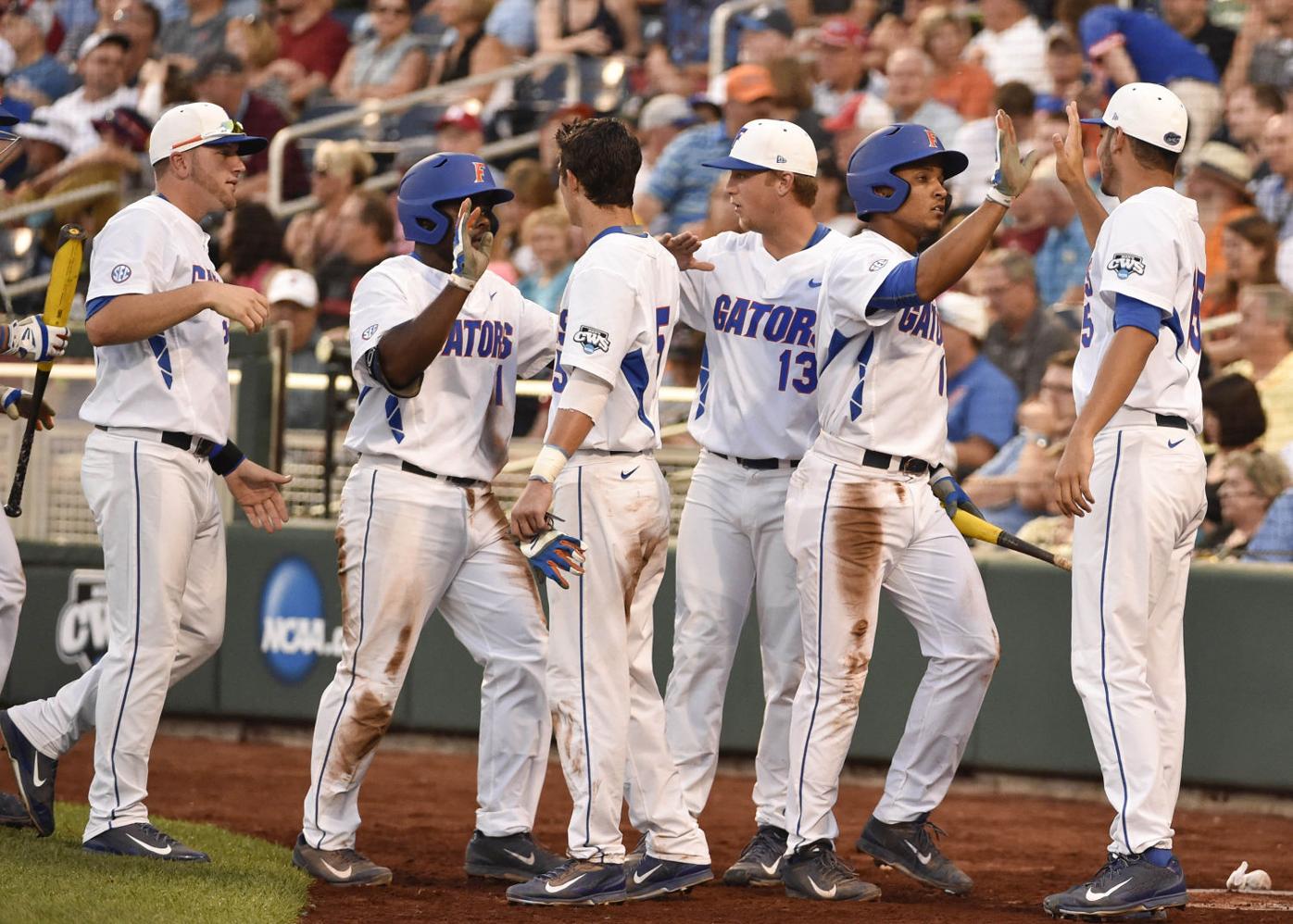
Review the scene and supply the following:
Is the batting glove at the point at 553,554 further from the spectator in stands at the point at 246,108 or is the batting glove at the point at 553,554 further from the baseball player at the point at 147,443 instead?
the spectator in stands at the point at 246,108

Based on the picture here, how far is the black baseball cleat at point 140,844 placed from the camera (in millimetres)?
5469

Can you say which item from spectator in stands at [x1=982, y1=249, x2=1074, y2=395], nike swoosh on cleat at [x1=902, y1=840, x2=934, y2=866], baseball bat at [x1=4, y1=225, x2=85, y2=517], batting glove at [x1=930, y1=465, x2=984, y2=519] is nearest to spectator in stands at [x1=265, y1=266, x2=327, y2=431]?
spectator in stands at [x1=982, y1=249, x2=1074, y2=395]

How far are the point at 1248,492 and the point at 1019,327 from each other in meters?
1.72

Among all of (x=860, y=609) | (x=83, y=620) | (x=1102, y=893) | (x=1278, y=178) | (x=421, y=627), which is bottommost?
(x=83, y=620)

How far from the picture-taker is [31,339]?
557cm

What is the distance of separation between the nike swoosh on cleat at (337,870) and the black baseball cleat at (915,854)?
60.9 inches

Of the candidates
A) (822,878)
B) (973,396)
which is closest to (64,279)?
(822,878)

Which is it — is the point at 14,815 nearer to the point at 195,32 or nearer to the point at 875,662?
the point at 875,662

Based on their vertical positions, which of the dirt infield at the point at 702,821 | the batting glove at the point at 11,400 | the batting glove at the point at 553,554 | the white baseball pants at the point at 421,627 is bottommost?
the dirt infield at the point at 702,821

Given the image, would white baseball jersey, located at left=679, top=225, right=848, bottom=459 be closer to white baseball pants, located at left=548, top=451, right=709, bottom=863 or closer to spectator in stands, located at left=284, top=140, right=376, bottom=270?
white baseball pants, located at left=548, top=451, right=709, bottom=863

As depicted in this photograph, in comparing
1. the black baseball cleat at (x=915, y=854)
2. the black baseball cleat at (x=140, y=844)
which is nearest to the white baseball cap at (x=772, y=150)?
the black baseball cleat at (x=915, y=854)

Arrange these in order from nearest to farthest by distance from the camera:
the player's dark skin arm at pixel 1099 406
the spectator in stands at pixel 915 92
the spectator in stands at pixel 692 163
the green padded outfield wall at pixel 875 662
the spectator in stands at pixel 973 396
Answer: the player's dark skin arm at pixel 1099 406, the green padded outfield wall at pixel 875 662, the spectator in stands at pixel 973 396, the spectator in stands at pixel 915 92, the spectator in stands at pixel 692 163

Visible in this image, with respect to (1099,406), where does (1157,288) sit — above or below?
above

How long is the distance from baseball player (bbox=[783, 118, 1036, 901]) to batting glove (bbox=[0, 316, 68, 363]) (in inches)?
90.4
